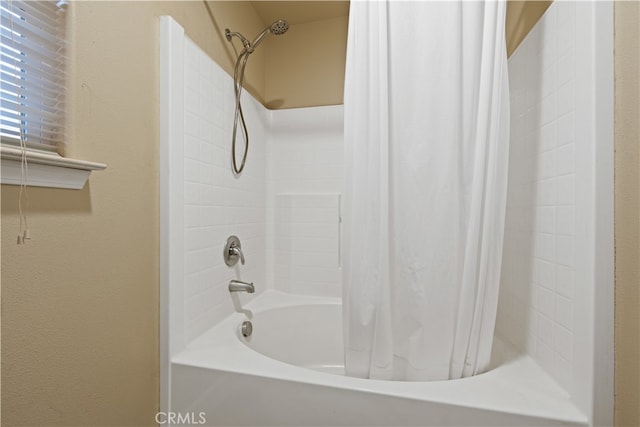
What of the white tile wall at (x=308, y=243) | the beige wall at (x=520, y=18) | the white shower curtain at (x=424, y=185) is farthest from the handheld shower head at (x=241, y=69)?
the beige wall at (x=520, y=18)

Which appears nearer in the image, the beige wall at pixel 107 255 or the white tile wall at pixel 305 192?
the beige wall at pixel 107 255

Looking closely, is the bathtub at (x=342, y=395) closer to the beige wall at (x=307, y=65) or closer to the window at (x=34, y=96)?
the window at (x=34, y=96)

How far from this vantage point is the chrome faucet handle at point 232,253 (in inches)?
62.2

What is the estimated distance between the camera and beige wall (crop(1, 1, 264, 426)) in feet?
2.40

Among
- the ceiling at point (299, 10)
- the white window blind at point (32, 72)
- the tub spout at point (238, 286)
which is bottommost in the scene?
the tub spout at point (238, 286)

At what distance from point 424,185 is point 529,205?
1.48 ft

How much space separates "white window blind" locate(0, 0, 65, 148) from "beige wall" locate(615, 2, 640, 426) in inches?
56.8

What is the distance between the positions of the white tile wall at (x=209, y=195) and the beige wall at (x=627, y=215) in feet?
4.48

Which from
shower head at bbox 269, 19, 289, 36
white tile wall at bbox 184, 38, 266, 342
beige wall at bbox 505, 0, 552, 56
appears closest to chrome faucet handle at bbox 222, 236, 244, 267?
white tile wall at bbox 184, 38, 266, 342

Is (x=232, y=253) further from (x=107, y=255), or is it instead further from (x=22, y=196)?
(x=22, y=196)

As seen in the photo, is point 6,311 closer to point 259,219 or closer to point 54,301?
point 54,301

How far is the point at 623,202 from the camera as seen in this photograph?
806 millimetres

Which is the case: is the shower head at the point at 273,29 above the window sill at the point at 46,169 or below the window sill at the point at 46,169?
above

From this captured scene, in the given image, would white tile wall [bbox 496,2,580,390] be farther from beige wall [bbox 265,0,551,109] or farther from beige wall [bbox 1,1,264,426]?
beige wall [bbox 1,1,264,426]
